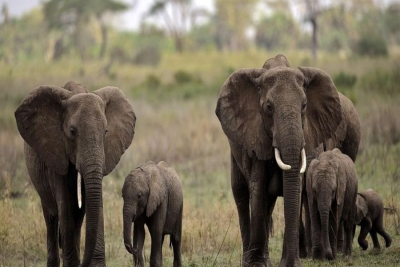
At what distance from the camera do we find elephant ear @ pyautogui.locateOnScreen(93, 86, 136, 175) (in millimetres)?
8430

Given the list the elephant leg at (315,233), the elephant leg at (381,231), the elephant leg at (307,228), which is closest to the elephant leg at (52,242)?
the elephant leg at (315,233)

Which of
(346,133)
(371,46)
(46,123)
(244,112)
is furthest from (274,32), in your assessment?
(46,123)

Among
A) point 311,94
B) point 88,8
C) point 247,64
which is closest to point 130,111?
point 311,94

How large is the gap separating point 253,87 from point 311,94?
22.2 inches

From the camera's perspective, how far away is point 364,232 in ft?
33.9

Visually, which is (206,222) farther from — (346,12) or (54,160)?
(346,12)

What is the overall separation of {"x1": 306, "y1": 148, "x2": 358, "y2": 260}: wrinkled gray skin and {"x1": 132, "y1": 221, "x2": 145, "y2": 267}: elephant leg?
1.84m

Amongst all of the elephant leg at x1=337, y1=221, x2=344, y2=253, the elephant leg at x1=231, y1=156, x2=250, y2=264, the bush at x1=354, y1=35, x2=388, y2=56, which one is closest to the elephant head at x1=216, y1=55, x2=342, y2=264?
the elephant leg at x1=231, y1=156, x2=250, y2=264

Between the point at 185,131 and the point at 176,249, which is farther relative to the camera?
the point at 185,131

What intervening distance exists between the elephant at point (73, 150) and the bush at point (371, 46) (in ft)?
87.0

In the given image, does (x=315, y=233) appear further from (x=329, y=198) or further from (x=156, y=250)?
(x=156, y=250)

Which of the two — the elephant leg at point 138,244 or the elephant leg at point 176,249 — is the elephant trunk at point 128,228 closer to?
the elephant leg at point 138,244

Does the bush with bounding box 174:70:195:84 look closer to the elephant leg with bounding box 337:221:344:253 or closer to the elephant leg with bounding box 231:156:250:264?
the elephant leg with bounding box 337:221:344:253

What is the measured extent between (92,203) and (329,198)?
272 centimetres
